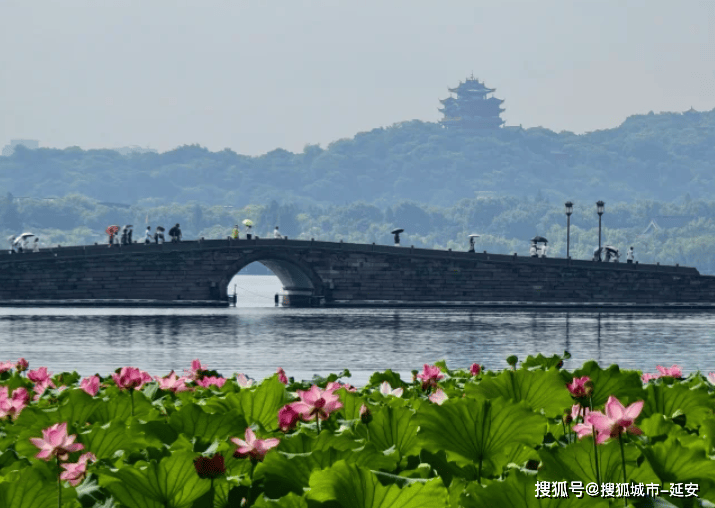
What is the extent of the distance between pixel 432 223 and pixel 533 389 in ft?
551

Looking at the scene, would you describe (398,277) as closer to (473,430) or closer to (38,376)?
(38,376)

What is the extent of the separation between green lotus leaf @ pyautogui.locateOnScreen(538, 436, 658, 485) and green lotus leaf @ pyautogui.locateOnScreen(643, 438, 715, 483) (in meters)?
0.05

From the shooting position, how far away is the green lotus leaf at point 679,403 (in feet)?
18.0

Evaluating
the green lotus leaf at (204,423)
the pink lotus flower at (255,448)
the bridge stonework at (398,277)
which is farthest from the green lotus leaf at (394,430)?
the bridge stonework at (398,277)

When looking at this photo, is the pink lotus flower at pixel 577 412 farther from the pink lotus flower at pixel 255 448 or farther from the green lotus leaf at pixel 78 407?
the green lotus leaf at pixel 78 407

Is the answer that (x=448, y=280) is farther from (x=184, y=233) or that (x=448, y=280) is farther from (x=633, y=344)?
(x=184, y=233)

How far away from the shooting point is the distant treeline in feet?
485

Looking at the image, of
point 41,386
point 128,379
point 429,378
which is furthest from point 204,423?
point 41,386

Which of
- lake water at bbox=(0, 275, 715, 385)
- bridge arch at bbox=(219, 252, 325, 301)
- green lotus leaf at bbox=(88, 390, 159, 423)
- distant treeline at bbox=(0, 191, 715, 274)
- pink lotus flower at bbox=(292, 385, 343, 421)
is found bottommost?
lake water at bbox=(0, 275, 715, 385)

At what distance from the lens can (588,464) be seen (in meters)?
3.64

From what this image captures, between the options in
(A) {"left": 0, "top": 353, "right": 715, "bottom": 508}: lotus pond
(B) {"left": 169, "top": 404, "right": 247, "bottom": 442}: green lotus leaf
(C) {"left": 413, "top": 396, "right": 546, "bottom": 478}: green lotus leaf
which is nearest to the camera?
(A) {"left": 0, "top": 353, "right": 715, "bottom": 508}: lotus pond

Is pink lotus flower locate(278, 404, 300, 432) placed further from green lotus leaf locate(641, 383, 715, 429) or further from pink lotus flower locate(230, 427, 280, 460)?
green lotus leaf locate(641, 383, 715, 429)

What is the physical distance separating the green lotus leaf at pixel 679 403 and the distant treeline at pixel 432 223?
140342mm

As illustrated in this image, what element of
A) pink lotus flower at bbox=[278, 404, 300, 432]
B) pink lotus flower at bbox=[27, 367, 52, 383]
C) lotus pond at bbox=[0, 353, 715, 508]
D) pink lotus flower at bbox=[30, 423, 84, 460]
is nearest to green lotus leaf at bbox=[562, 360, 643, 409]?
lotus pond at bbox=[0, 353, 715, 508]
